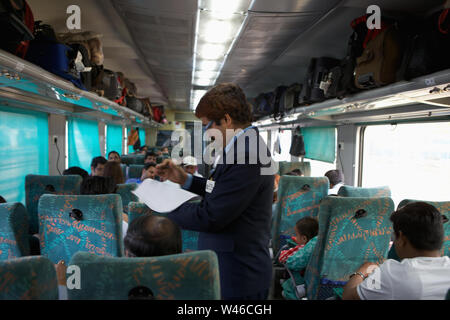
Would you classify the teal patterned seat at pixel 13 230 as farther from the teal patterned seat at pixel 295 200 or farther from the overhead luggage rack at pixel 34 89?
the teal patterned seat at pixel 295 200

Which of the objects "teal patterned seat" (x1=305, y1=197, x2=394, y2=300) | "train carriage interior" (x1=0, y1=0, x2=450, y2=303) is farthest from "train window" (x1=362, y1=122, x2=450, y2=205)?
"teal patterned seat" (x1=305, y1=197, x2=394, y2=300)

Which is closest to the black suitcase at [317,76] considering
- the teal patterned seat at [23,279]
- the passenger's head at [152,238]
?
the passenger's head at [152,238]

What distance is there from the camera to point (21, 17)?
214cm

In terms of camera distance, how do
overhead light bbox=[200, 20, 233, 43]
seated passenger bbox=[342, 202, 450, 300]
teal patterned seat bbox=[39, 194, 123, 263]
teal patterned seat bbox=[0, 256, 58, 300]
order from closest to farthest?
teal patterned seat bbox=[0, 256, 58, 300] < seated passenger bbox=[342, 202, 450, 300] < teal patterned seat bbox=[39, 194, 123, 263] < overhead light bbox=[200, 20, 233, 43]

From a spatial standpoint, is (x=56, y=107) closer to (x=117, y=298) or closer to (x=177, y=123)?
(x=117, y=298)

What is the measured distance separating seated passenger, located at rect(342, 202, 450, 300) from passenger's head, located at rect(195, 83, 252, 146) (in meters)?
0.98

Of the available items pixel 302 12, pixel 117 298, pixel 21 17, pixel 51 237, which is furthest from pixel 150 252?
pixel 302 12

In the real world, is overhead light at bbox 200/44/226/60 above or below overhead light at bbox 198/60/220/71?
below

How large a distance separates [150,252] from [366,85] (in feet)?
9.94

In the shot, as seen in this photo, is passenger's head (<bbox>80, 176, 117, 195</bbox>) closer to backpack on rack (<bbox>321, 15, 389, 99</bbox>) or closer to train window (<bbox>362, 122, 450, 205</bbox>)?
backpack on rack (<bbox>321, 15, 389, 99</bbox>)

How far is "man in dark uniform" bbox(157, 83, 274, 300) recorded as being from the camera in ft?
4.40

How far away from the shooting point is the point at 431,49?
2.57 meters

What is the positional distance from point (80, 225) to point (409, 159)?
479 cm

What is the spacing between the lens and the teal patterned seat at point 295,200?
147 inches
